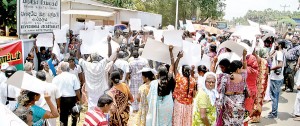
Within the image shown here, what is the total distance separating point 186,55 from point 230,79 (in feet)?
2.97

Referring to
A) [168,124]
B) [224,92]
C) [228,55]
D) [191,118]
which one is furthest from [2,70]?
[228,55]

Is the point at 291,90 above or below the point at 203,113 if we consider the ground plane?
below

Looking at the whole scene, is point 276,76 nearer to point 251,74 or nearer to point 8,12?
point 251,74

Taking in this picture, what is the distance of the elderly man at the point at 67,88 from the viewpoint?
646cm

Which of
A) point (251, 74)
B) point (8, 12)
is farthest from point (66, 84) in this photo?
point (251, 74)

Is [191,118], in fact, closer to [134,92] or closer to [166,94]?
[166,94]

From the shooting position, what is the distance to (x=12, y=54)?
6.72m

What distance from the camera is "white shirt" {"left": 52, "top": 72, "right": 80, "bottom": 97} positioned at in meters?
6.45

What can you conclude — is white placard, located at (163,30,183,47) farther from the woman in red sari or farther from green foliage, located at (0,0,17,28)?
green foliage, located at (0,0,17,28)

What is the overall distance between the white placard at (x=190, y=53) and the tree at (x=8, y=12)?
13.9ft

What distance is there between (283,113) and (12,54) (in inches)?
251

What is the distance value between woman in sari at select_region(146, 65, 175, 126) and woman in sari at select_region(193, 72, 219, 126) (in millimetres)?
420

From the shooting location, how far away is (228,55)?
6988 millimetres

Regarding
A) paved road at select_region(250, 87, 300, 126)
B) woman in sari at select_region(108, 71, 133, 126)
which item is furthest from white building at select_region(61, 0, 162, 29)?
woman in sari at select_region(108, 71, 133, 126)
